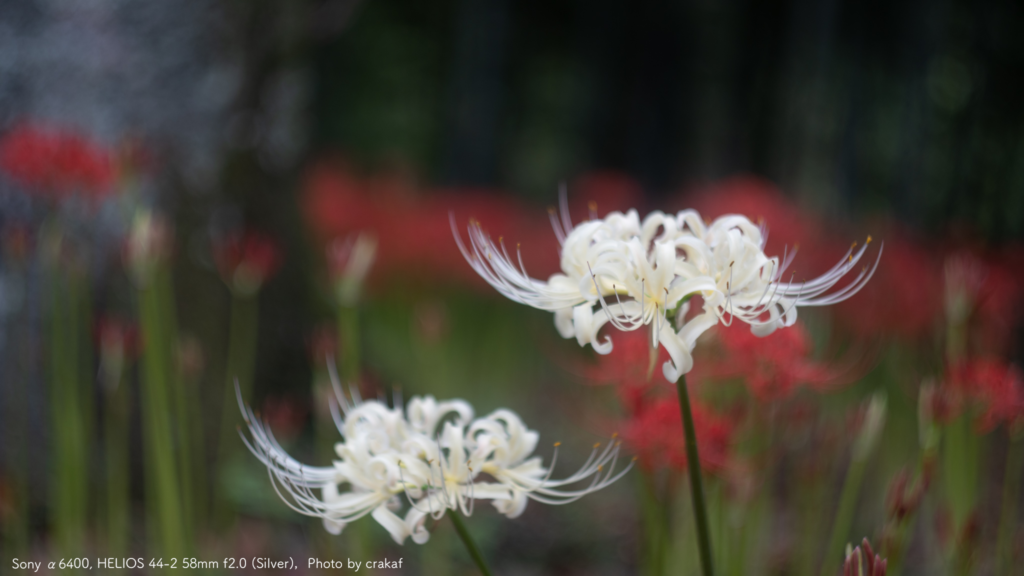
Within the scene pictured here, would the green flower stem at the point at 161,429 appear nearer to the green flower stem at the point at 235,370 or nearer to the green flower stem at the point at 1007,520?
the green flower stem at the point at 235,370

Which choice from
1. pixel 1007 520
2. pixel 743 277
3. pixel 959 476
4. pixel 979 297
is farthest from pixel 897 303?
pixel 743 277

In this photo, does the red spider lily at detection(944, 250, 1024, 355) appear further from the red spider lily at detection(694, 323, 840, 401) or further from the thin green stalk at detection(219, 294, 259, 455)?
the thin green stalk at detection(219, 294, 259, 455)

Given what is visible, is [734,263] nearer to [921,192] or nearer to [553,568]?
[553,568]

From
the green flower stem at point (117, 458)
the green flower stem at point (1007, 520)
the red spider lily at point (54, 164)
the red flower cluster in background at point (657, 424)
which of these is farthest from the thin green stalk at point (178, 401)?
→ the green flower stem at point (1007, 520)

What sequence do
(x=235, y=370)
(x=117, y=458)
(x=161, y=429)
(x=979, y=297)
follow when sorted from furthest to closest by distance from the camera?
(x=235, y=370), (x=117, y=458), (x=979, y=297), (x=161, y=429)

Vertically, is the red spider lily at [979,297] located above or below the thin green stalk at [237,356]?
above

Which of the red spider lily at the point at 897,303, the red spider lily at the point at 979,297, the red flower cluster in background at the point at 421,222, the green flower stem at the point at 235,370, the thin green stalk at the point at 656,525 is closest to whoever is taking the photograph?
the thin green stalk at the point at 656,525

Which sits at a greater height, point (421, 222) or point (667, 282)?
point (421, 222)

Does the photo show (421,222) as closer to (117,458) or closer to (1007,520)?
(117,458)
